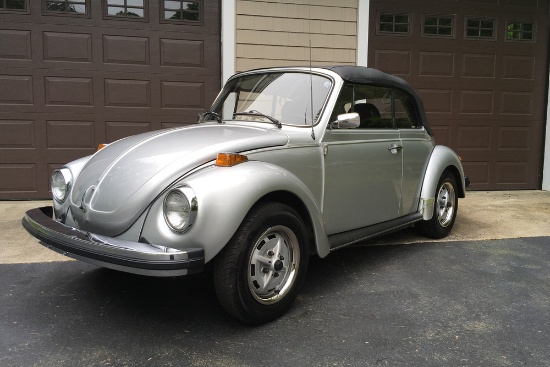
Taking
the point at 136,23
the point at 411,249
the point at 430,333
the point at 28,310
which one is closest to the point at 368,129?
the point at 411,249

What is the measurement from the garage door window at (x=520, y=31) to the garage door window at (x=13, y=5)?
7715 millimetres

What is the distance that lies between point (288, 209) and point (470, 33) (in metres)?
6.69

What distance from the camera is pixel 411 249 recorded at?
4.81 meters

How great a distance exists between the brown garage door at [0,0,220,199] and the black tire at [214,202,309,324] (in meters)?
4.63

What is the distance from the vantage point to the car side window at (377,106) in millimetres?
3971

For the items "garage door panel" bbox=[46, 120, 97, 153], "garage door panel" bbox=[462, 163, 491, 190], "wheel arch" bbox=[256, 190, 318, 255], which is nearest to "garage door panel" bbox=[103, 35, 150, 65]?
"garage door panel" bbox=[46, 120, 97, 153]

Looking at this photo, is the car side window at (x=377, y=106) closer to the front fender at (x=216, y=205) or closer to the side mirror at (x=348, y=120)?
the side mirror at (x=348, y=120)

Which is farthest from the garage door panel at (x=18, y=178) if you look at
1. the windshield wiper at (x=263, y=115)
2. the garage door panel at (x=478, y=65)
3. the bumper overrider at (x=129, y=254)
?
the garage door panel at (x=478, y=65)

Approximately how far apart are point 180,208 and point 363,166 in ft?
→ 5.92

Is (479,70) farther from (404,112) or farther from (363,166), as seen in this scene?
(363,166)

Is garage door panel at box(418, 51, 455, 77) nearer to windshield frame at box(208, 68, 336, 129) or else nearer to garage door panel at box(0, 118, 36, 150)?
windshield frame at box(208, 68, 336, 129)

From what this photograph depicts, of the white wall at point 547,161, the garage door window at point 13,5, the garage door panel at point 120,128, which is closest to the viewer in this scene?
the garage door window at point 13,5

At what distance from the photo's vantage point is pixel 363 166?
398 centimetres

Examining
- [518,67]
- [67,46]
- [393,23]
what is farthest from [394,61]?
[67,46]
